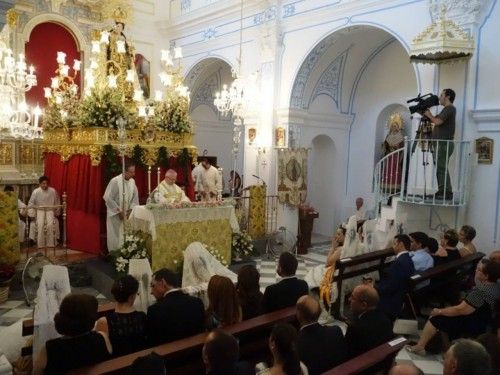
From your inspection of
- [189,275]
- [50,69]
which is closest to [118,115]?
[189,275]

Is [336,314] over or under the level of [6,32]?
under

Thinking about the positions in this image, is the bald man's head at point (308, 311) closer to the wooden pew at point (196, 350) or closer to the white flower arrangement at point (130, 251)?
the wooden pew at point (196, 350)

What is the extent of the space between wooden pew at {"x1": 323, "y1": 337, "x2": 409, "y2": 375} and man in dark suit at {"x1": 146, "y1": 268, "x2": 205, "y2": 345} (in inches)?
45.2

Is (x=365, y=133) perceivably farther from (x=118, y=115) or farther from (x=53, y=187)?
(x=53, y=187)

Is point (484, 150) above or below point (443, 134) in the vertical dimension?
below

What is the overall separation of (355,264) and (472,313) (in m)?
1.62

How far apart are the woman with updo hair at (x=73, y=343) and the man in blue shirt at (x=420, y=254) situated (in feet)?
13.7

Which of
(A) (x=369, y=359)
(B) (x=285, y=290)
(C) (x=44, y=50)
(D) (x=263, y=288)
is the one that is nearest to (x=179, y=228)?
(D) (x=263, y=288)

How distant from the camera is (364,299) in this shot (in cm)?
346

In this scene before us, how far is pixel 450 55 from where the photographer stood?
283 inches

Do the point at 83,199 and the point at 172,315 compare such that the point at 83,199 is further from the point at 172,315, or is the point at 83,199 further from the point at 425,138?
the point at 425,138

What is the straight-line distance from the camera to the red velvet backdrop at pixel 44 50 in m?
11.8

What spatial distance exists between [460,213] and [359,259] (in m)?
2.57

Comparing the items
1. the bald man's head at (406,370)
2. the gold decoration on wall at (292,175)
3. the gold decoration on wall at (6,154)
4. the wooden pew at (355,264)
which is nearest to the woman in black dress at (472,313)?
the wooden pew at (355,264)
